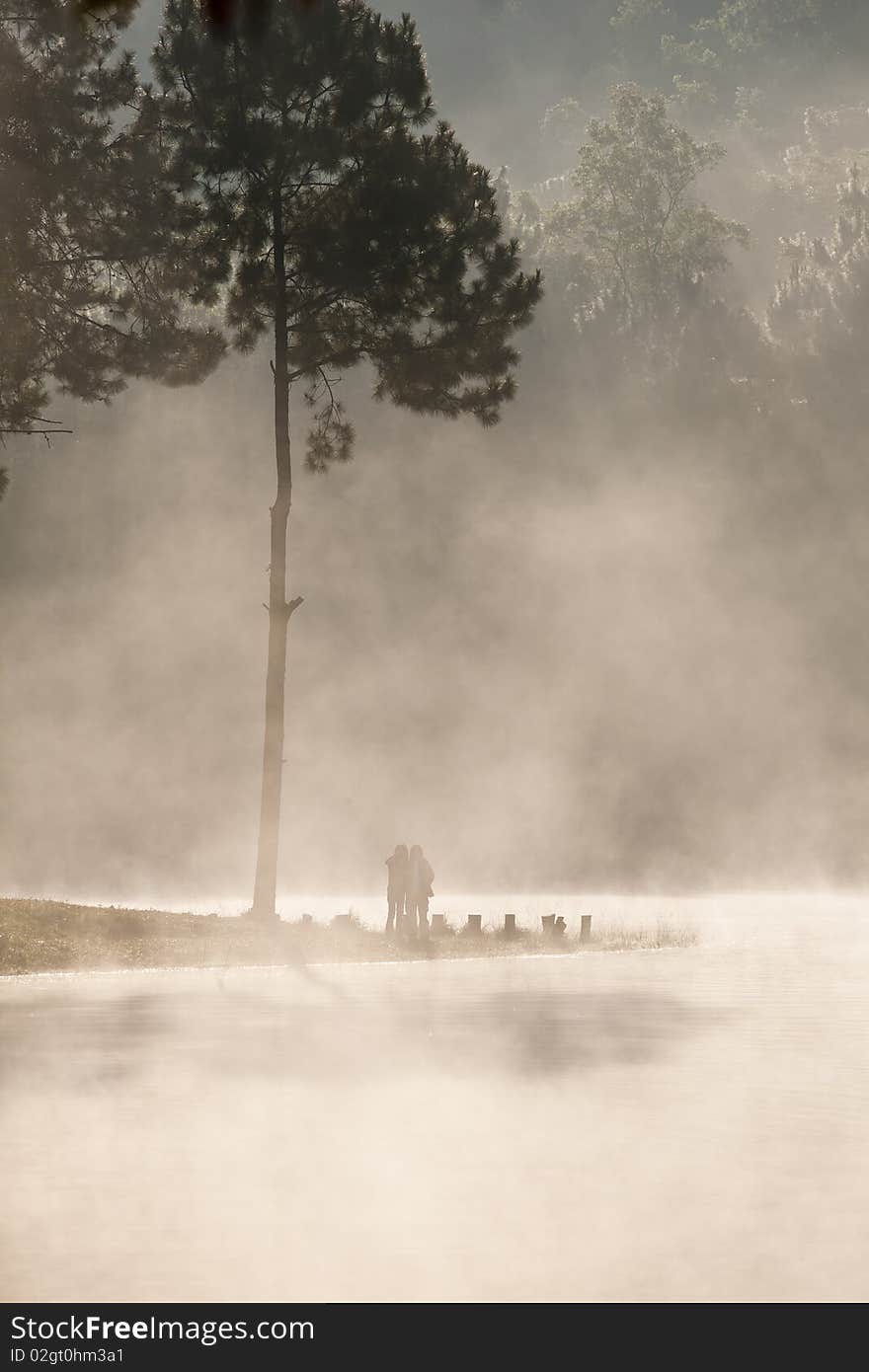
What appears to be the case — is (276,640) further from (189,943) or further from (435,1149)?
(435,1149)

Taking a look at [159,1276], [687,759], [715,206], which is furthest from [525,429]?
[159,1276]

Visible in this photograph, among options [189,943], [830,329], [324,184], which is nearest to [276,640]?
[189,943]

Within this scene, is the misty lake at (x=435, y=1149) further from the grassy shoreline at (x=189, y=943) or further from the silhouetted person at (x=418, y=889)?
the silhouetted person at (x=418, y=889)

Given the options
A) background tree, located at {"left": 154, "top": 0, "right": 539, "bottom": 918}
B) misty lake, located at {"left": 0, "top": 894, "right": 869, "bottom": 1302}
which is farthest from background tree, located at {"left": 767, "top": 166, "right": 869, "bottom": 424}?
misty lake, located at {"left": 0, "top": 894, "right": 869, "bottom": 1302}

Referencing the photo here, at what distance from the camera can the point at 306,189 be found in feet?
96.5

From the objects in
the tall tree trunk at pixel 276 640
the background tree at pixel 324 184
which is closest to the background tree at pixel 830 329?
the background tree at pixel 324 184

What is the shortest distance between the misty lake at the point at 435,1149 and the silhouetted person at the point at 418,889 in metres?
9.38

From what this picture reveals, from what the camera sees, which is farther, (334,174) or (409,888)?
(334,174)

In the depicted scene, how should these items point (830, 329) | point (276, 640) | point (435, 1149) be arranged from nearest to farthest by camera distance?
point (435, 1149) < point (276, 640) < point (830, 329)

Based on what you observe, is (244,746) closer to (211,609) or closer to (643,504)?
(211,609)

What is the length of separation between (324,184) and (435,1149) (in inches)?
877

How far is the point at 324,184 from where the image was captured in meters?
29.2

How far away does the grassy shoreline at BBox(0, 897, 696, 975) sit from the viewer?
22688 mm

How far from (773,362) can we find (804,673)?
436 inches
